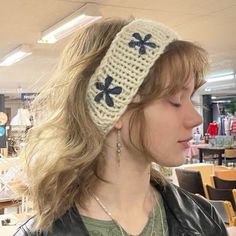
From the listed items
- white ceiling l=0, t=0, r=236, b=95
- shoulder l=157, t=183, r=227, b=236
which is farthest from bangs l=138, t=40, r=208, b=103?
white ceiling l=0, t=0, r=236, b=95

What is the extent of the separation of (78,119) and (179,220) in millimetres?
366

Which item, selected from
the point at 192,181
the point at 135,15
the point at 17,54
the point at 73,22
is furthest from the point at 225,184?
the point at 17,54

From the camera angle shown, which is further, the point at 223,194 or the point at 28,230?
the point at 223,194

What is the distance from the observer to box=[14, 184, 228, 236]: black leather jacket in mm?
1055

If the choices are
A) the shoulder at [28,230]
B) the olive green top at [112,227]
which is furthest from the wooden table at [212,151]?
the shoulder at [28,230]

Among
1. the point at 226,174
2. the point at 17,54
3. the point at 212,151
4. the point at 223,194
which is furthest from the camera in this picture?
the point at 212,151

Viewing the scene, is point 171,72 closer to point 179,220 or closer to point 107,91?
point 107,91

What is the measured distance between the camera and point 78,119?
1077 mm

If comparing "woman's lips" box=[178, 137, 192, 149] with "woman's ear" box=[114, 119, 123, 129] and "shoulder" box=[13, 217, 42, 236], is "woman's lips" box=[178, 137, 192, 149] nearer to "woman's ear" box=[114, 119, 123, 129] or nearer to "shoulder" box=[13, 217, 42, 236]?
"woman's ear" box=[114, 119, 123, 129]

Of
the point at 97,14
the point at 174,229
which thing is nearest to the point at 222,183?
the point at 97,14

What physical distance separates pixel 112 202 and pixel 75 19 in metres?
3.69

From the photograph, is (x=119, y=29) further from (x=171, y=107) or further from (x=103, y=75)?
(x=171, y=107)

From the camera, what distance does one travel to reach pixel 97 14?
4.34m

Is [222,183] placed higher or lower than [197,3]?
lower
